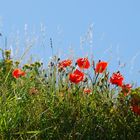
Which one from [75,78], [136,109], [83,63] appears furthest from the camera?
[83,63]

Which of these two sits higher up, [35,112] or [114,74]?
[114,74]

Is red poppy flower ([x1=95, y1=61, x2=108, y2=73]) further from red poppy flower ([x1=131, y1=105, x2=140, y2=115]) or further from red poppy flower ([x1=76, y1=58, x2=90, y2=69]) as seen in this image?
red poppy flower ([x1=131, y1=105, x2=140, y2=115])

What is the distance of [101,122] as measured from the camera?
399 centimetres

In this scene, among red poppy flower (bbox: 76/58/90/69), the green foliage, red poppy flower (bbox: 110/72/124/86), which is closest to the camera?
the green foliage

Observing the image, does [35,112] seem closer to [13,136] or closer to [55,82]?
[13,136]

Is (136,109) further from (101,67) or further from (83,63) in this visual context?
(83,63)

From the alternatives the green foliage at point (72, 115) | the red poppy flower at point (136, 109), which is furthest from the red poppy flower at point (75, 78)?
the red poppy flower at point (136, 109)

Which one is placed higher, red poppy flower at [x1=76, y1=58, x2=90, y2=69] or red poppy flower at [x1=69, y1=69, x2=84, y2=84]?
red poppy flower at [x1=76, y1=58, x2=90, y2=69]

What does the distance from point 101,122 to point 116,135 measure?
163mm

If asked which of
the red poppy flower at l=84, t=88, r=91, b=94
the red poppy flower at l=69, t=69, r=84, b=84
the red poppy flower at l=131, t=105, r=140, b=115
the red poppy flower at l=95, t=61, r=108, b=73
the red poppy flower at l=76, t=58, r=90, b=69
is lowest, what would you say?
the red poppy flower at l=131, t=105, r=140, b=115

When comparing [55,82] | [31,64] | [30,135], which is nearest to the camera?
[30,135]

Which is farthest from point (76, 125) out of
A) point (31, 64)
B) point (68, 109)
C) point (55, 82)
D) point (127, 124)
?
point (31, 64)

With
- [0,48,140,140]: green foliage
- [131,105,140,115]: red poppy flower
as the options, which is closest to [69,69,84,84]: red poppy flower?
[0,48,140,140]: green foliage

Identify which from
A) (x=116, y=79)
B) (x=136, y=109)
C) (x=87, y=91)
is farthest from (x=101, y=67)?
(x=136, y=109)
